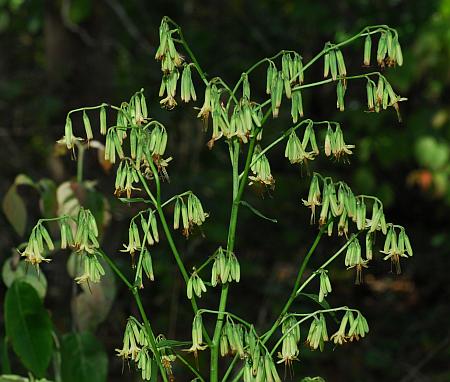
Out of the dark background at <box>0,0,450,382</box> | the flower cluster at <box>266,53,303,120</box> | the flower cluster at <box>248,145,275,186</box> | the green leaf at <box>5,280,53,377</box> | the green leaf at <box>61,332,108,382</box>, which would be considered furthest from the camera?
the dark background at <box>0,0,450,382</box>

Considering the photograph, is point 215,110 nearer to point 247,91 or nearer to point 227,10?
point 247,91

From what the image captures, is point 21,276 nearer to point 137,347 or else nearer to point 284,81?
point 137,347

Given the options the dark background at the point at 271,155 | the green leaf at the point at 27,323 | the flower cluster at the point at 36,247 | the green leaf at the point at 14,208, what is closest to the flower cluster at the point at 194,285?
the flower cluster at the point at 36,247

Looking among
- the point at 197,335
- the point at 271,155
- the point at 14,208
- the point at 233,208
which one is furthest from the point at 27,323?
the point at 271,155

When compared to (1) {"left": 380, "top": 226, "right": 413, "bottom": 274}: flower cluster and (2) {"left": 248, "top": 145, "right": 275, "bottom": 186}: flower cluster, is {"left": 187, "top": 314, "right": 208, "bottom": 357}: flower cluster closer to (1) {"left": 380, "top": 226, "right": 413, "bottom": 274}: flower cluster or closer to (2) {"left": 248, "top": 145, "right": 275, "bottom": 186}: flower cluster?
(2) {"left": 248, "top": 145, "right": 275, "bottom": 186}: flower cluster

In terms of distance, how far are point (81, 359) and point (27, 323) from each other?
20cm

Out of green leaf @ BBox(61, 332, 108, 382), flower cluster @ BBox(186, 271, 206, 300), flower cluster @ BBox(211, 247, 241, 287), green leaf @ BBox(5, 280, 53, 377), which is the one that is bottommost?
green leaf @ BBox(61, 332, 108, 382)

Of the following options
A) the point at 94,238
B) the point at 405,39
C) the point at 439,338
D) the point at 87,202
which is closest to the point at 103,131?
the point at 94,238

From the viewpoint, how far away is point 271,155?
6965 millimetres

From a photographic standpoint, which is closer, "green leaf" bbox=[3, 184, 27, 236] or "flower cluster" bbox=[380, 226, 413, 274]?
"flower cluster" bbox=[380, 226, 413, 274]

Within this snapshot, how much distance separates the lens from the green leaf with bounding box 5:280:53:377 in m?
2.47

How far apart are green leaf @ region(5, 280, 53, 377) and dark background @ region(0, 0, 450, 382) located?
7.94ft

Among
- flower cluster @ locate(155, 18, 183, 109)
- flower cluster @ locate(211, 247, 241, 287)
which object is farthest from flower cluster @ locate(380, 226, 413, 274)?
flower cluster @ locate(155, 18, 183, 109)

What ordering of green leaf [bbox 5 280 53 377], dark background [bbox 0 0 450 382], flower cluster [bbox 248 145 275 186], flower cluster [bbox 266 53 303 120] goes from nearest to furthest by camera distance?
flower cluster [bbox 266 53 303 120]
flower cluster [bbox 248 145 275 186]
green leaf [bbox 5 280 53 377]
dark background [bbox 0 0 450 382]
